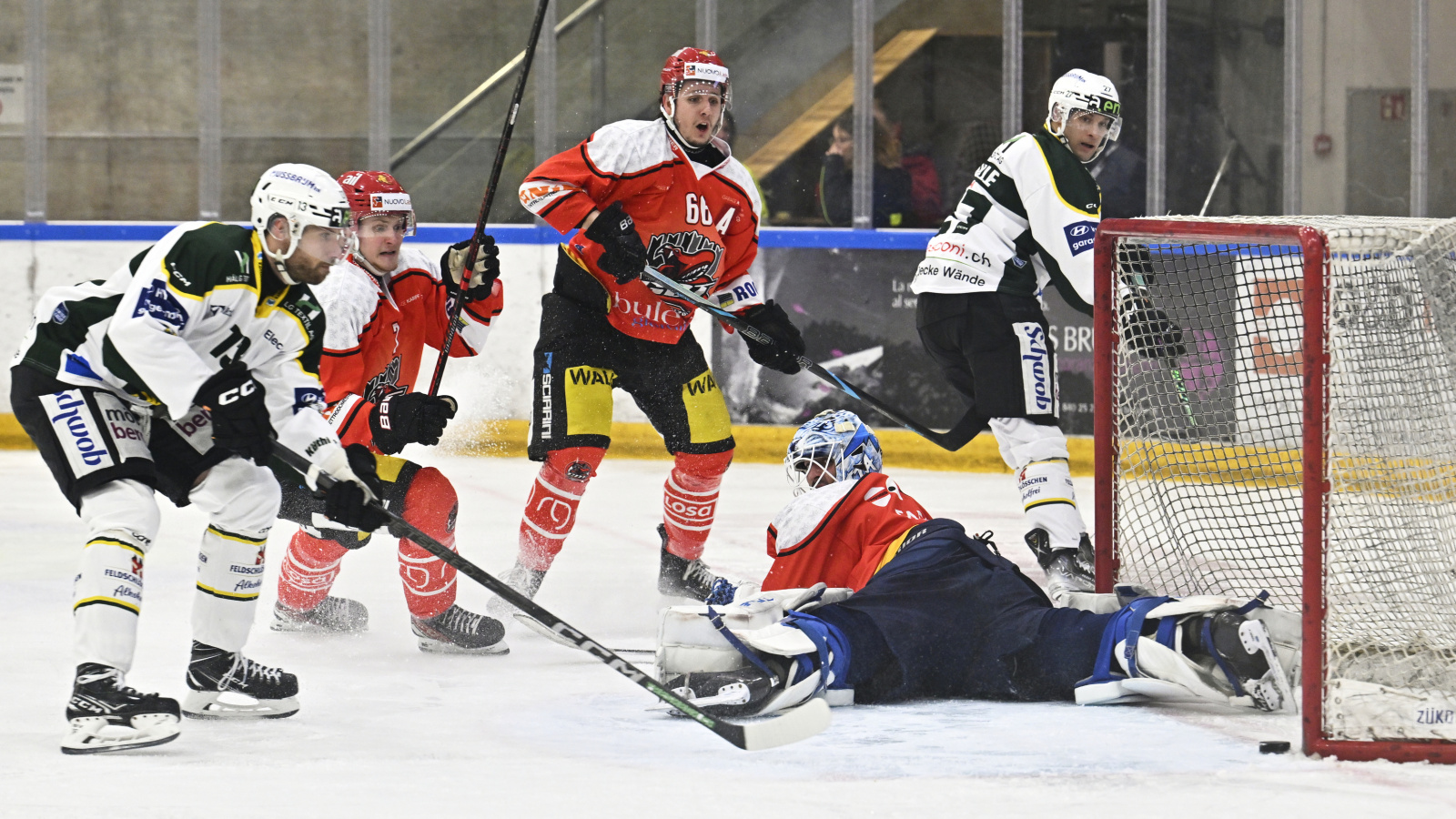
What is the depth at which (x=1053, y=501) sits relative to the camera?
4.00 metres

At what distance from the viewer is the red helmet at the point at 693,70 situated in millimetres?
3979

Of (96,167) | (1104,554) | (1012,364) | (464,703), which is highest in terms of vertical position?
(96,167)

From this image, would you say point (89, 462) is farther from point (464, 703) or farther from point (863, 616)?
point (863, 616)

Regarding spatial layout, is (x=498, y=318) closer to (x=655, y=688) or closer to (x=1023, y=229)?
(x=1023, y=229)

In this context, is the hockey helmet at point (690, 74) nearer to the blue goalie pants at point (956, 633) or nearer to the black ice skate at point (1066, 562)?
the black ice skate at point (1066, 562)

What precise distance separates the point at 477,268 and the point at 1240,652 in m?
1.83

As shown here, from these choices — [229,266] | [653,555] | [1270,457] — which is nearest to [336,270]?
[229,266]

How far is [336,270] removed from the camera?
3607 mm

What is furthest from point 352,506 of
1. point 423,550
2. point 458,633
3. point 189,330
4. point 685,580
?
point 685,580

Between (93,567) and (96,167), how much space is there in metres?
5.13

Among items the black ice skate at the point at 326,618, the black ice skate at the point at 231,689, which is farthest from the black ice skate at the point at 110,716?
the black ice skate at the point at 326,618

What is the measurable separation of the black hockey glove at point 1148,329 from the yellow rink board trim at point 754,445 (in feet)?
8.96

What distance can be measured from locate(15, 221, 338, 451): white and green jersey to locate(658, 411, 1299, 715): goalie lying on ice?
0.78 m

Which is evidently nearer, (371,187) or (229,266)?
(229,266)
